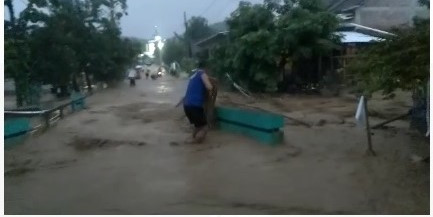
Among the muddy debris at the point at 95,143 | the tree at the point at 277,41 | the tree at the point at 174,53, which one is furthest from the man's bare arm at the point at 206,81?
the tree at the point at 174,53

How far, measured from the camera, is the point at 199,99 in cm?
618

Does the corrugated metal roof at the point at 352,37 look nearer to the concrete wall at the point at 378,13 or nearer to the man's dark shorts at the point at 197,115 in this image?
the concrete wall at the point at 378,13

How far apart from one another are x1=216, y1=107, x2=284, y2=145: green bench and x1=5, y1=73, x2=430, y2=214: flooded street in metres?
0.14

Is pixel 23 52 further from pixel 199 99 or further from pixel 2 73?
pixel 2 73

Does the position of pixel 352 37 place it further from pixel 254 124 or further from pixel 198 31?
pixel 254 124

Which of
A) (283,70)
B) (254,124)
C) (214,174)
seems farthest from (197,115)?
(283,70)

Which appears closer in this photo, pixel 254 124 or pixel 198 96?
pixel 198 96

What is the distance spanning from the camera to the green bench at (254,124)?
244 inches

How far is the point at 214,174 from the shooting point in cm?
496

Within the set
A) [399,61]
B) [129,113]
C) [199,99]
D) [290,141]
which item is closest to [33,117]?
[129,113]

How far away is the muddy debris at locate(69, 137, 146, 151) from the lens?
21.7 ft

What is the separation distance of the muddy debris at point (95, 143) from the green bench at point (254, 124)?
122cm

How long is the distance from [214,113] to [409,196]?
362cm

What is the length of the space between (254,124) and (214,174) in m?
1.62
